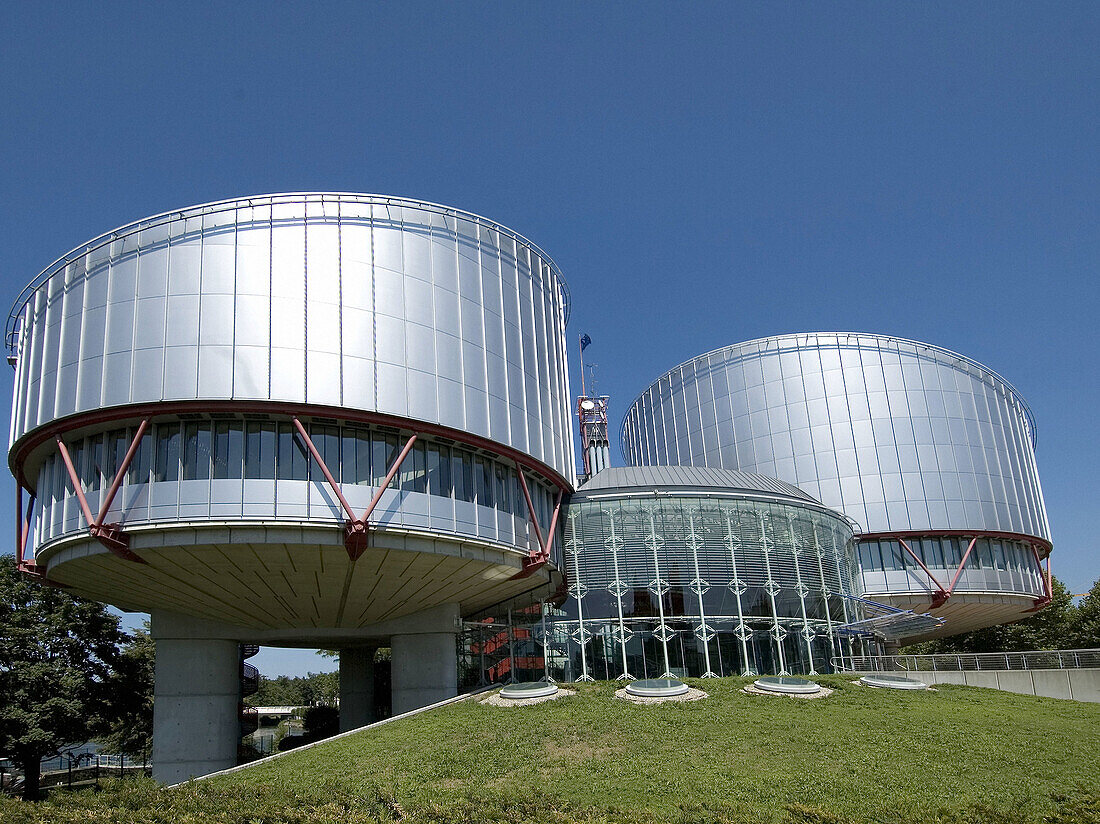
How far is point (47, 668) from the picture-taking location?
43.3m

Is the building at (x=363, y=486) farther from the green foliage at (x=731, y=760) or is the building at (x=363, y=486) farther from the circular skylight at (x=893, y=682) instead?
the green foliage at (x=731, y=760)

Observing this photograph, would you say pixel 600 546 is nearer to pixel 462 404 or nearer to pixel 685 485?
pixel 685 485

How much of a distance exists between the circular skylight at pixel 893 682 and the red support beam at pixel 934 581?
1013 inches

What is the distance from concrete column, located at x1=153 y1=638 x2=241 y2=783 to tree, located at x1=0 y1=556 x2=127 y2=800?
749 centimetres

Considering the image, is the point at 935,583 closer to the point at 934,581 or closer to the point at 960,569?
the point at 934,581

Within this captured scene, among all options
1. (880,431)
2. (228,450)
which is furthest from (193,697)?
(880,431)

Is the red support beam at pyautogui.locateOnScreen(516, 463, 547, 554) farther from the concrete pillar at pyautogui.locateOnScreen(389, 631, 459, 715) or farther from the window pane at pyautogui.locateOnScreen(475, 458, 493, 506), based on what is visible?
the concrete pillar at pyautogui.locateOnScreen(389, 631, 459, 715)

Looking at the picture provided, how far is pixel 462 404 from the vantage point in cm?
3406

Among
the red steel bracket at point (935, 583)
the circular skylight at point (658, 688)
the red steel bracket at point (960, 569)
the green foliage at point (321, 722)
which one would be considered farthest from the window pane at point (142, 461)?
the red steel bracket at point (960, 569)

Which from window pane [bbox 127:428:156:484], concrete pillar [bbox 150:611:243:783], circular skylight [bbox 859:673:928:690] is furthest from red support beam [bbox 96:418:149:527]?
circular skylight [bbox 859:673:928:690]

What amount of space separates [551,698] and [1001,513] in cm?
4208

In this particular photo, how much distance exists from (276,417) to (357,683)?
1308 inches

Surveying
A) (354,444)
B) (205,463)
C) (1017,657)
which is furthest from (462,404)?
(1017,657)

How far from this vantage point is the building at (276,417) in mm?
30047
